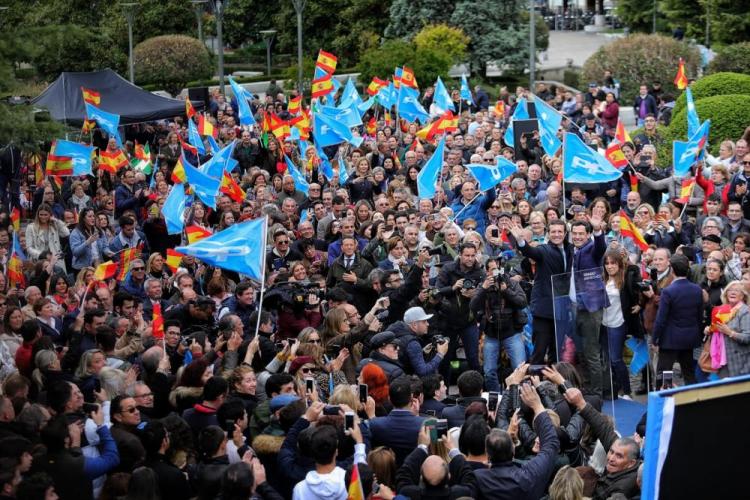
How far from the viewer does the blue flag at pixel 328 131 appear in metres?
20.3

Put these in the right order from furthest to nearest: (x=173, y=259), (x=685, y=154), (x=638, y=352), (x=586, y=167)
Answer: (x=685, y=154) < (x=586, y=167) < (x=173, y=259) < (x=638, y=352)

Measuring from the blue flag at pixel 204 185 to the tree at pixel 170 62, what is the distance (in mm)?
23092

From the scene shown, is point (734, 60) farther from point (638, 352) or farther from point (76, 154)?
point (638, 352)

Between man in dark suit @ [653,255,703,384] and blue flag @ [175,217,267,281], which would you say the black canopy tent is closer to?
blue flag @ [175,217,267,281]

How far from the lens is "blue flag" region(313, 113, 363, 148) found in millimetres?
20344

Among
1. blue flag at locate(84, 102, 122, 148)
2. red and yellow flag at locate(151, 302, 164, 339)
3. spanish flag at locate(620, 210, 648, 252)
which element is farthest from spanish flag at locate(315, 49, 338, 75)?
red and yellow flag at locate(151, 302, 164, 339)

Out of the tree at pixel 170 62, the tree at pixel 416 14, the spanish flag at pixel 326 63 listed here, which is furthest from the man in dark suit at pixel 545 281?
the tree at pixel 416 14

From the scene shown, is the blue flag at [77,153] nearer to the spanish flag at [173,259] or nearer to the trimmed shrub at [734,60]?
the spanish flag at [173,259]

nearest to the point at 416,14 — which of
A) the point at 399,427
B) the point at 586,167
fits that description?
the point at 586,167

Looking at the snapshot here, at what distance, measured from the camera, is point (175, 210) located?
16.0 meters

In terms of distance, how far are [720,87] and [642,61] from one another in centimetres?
972

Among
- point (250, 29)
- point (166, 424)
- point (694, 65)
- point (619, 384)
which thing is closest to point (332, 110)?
point (619, 384)

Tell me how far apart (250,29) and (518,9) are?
1302cm

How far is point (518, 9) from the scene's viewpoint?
145ft
